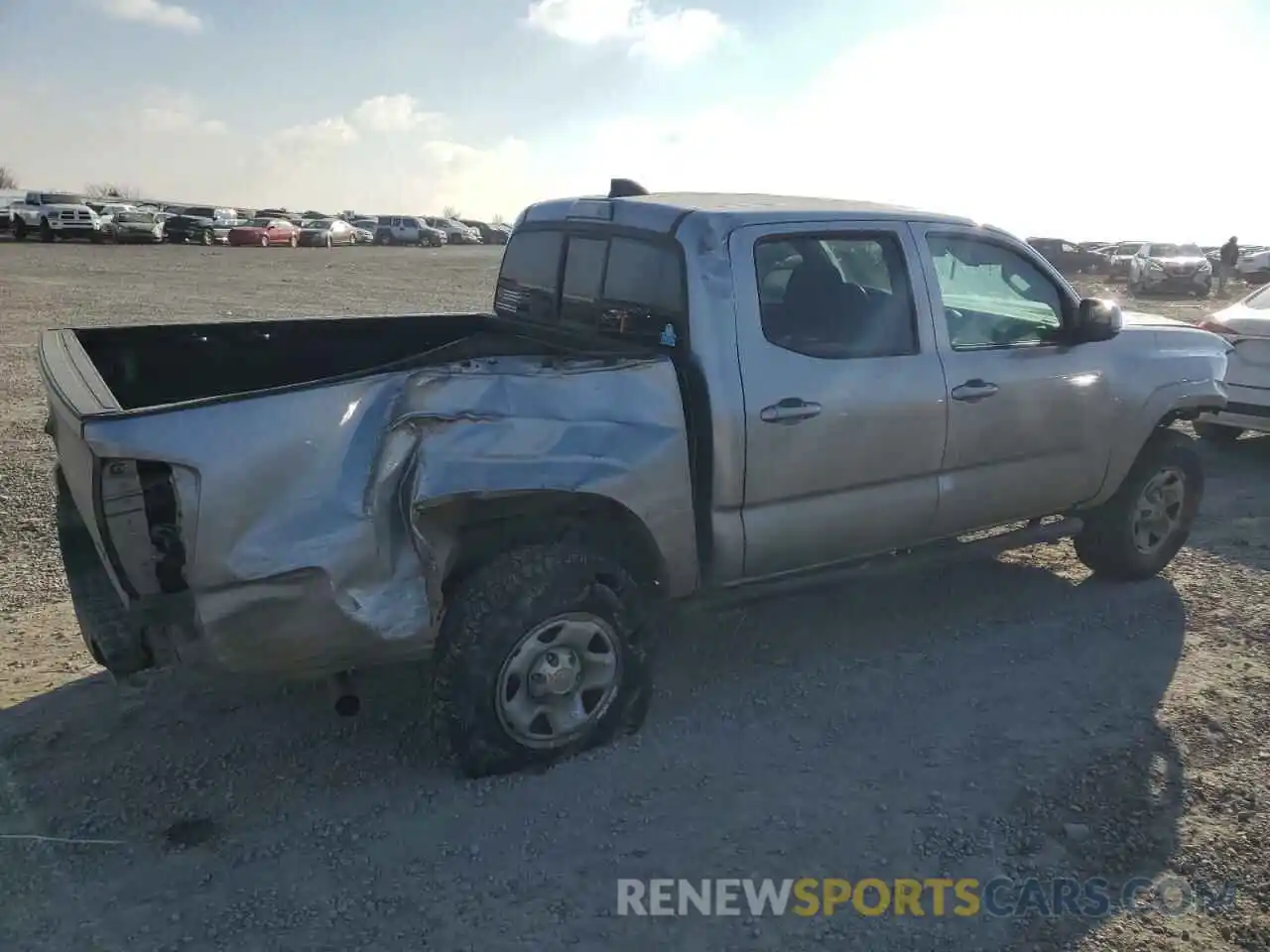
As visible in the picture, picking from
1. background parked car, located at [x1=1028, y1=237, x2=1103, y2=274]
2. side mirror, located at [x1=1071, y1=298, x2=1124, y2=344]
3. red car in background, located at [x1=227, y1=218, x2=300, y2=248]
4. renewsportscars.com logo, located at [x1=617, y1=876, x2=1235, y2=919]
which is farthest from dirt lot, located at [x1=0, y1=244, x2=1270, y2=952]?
red car in background, located at [x1=227, y1=218, x2=300, y2=248]

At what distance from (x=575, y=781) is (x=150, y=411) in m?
1.86

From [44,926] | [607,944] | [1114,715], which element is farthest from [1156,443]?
[44,926]

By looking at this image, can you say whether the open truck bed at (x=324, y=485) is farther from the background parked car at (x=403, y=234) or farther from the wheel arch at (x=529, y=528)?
the background parked car at (x=403, y=234)

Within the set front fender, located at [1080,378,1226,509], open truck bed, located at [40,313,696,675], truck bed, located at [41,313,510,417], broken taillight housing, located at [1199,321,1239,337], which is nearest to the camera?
open truck bed, located at [40,313,696,675]

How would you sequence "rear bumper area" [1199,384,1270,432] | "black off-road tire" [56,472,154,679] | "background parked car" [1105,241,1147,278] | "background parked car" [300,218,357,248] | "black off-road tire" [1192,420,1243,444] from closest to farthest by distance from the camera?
"black off-road tire" [56,472,154,679] → "rear bumper area" [1199,384,1270,432] → "black off-road tire" [1192,420,1243,444] → "background parked car" [1105,241,1147,278] → "background parked car" [300,218,357,248]

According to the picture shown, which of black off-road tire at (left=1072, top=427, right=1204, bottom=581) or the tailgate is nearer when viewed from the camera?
the tailgate

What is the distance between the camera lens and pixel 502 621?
11.5 feet

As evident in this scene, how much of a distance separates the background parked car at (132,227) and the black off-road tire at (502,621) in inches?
1554

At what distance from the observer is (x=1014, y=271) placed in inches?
193

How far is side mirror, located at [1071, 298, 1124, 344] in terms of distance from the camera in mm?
4867

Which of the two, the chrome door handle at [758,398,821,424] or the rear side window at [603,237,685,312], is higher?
the rear side window at [603,237,685,312]

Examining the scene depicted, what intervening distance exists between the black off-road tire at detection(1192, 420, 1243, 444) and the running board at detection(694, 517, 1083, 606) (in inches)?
182

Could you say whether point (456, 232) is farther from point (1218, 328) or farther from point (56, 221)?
point (1218, 328)

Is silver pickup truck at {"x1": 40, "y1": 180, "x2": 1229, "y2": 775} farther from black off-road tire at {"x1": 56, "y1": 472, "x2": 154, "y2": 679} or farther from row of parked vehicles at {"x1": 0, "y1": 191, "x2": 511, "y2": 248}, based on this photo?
row of parked vehicles at {"x1": 0, "y1": 191, "x2": 511, "y2": 248}
